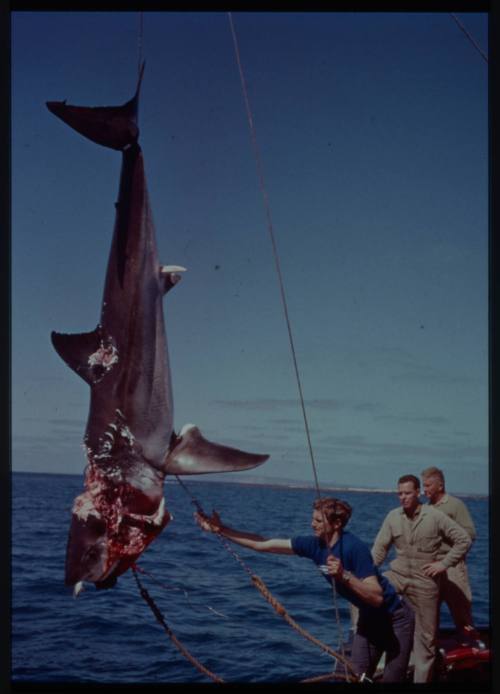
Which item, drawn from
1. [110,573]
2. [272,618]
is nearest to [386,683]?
[110,573]

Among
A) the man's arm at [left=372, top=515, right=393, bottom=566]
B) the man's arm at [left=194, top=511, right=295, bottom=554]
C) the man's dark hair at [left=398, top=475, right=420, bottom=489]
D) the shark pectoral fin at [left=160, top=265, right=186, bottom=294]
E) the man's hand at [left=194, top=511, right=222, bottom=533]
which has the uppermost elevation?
the shark pectoral fin at [left=160, top=265, right=186, bottom=294]

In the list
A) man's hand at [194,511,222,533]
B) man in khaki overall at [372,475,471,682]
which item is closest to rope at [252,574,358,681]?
man's hand at [194,511,222,533]

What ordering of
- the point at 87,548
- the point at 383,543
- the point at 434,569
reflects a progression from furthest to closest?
the point at 383,543 → the point at 434,569 → the point at 87,548

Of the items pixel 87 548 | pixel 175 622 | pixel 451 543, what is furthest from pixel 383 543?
pixel 175 622

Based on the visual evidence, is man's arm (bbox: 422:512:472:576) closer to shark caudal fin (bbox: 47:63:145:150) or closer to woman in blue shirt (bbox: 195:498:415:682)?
woman in blue shirt (bbox: 195:498:415:682)

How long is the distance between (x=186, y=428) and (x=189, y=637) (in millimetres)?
4502

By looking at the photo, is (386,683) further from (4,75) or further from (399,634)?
(4,75)

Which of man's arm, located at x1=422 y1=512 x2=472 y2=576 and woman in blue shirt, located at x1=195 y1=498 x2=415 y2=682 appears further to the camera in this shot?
man's arm, located at x1=422 y1=512 x2=472 y2=576

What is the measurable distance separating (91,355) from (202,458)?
760mm

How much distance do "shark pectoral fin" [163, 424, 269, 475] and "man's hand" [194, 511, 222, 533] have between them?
1.22 ft

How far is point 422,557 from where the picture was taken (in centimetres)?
420

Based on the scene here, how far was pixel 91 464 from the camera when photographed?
11.6 ft

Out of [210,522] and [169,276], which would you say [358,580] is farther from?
[169,276]

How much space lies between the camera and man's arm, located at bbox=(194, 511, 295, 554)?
364cm
